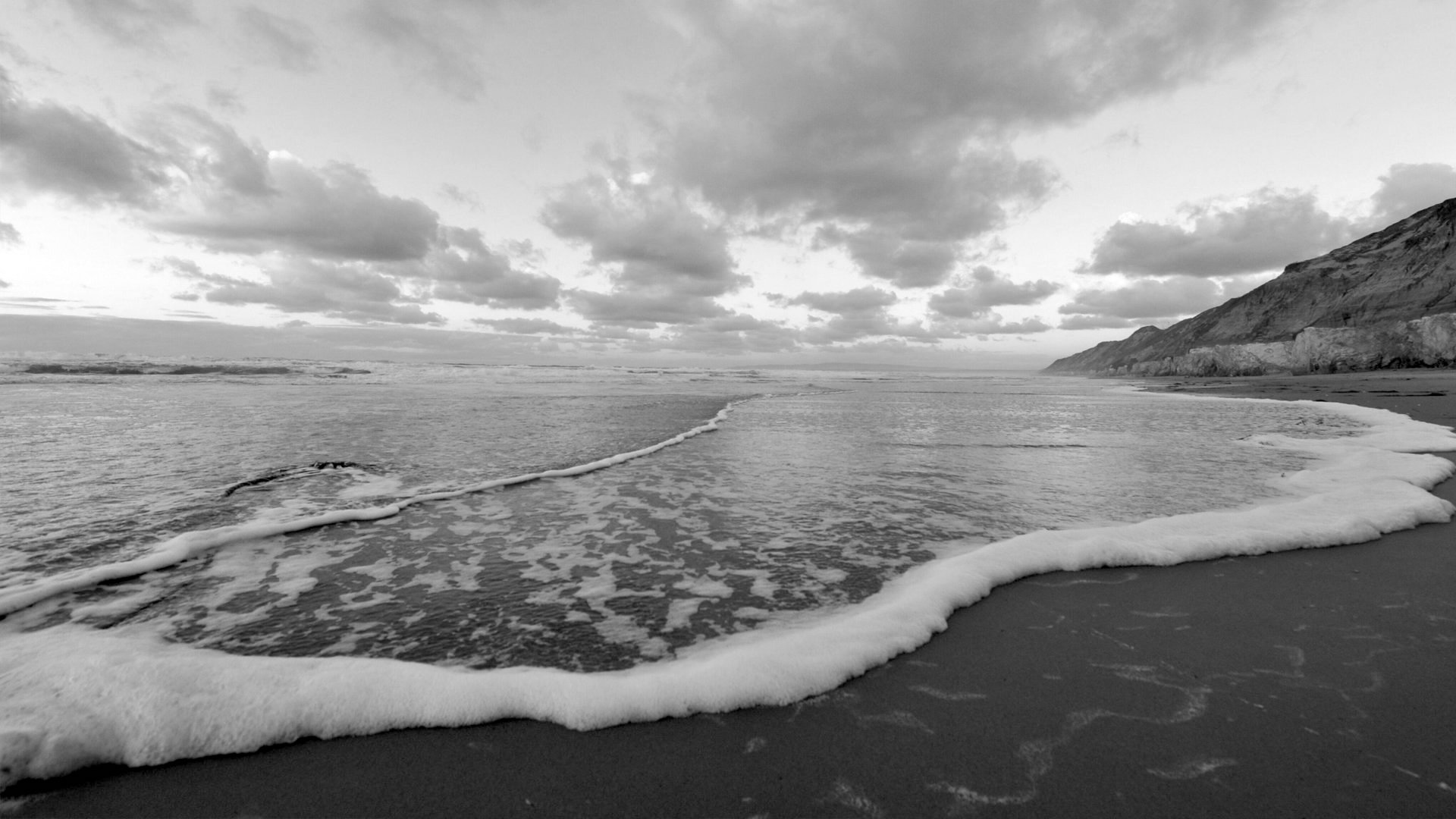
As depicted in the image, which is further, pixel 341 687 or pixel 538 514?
pixel 538 514

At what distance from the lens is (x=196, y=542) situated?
5531 millimetres

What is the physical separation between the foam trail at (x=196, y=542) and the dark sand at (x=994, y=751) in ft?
9.51

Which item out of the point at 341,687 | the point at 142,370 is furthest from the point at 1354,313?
the point at 142,370

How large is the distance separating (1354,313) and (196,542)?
8674 centimetres

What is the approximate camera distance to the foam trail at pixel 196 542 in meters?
4.30

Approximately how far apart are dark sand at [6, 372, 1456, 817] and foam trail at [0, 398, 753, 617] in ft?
9.51

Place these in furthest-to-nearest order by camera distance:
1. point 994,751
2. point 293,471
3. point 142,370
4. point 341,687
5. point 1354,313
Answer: point 1354,313 → point 142,370 → point 293,471 → point 341,687 → point 994,751

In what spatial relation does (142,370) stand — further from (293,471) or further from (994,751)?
(994,751)

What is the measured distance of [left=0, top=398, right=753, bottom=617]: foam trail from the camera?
4.30 metres

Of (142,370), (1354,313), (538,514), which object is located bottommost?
(538,514)

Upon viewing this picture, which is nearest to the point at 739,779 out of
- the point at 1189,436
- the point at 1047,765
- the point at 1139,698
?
the point at 1047,765

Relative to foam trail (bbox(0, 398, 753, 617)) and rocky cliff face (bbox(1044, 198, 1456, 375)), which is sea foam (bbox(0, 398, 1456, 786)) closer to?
foam trail (bbox(0, 398, 753, 617))

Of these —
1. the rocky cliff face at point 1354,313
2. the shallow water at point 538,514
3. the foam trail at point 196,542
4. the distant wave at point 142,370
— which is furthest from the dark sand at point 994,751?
the rocky cliff face at point 1354,313

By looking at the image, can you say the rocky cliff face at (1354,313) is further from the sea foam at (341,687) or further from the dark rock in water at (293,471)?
the dark rock in water at (293,471)
